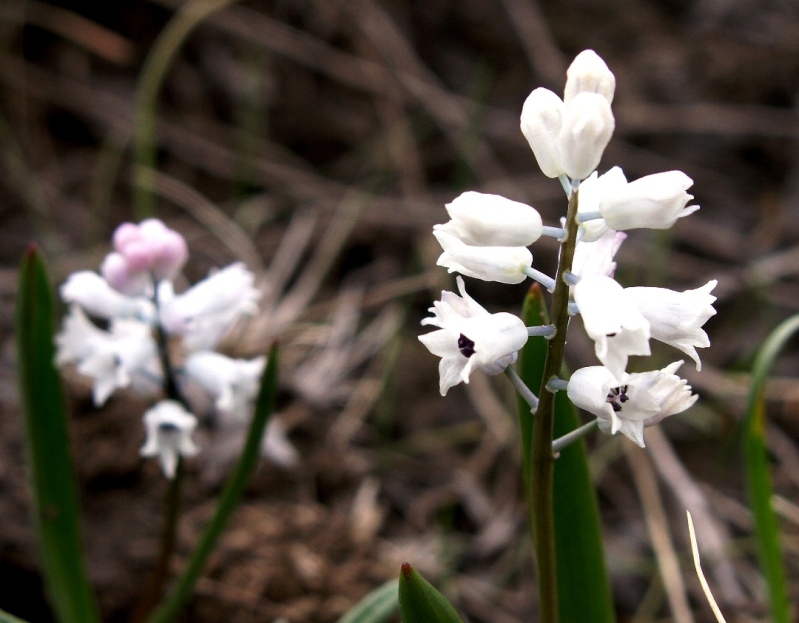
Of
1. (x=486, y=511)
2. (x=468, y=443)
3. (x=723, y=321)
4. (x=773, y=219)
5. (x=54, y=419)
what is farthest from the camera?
(x=773, y=219)

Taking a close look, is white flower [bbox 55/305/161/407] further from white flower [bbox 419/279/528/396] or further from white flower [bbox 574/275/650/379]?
white flower [bbox 574/275/650/379]

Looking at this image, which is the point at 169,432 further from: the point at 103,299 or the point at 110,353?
the point at 103,299

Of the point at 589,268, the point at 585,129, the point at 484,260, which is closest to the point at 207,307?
the point at 484,260

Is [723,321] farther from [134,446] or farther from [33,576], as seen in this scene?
[33,576]

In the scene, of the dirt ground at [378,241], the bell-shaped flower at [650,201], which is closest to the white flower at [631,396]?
the bell-shaped flower at [650,201]

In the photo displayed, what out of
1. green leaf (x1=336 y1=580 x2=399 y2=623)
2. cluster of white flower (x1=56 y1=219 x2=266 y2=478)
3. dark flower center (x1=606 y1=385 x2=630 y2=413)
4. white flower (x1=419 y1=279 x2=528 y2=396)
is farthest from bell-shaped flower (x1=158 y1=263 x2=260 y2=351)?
dark flower center (x1=606 y1=385 x2=630 y2=413)

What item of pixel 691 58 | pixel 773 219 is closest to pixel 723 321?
pixel 773 219

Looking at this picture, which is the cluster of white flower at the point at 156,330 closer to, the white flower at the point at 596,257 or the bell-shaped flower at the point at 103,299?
the bell-shaped flower at the point at 103,299

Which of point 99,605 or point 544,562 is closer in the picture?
point 544,562
